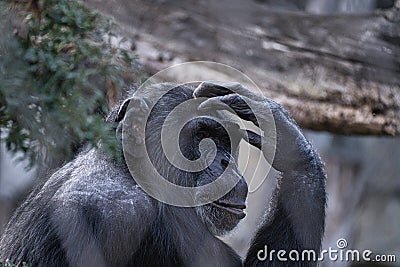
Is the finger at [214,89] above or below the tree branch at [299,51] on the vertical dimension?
above

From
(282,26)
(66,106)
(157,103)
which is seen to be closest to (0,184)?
(282,26)

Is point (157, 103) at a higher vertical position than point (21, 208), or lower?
higher

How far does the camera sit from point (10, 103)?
1.69 meters

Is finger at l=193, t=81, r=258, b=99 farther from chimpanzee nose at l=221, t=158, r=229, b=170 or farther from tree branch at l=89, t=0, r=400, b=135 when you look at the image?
tree branch at l=89, t=0, r=400, b=135

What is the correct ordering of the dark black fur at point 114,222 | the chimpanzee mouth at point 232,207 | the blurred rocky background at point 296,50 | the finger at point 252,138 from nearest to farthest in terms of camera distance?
the dark black fur at point 114,222, the chimpanzee mouth at point 232,207, the finger at point 252,138, the blurred rocky background at point 296,50

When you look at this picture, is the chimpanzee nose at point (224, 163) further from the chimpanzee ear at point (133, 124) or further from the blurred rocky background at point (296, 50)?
the blurred rocky background at point (296, 50)

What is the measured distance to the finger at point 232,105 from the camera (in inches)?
88.2

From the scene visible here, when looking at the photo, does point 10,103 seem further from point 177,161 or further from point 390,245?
point 390,245

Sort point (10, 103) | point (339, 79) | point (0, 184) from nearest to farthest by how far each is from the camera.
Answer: point (10, 103)
point (339, 79)
point (0, 184)

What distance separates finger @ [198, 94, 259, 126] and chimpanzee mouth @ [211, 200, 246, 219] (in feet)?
0.90

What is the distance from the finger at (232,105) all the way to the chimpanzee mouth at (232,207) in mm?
275

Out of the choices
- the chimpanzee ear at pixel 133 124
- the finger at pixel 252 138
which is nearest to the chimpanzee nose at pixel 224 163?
the finger at pixel 252 138

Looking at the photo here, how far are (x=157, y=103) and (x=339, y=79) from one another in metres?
1.27

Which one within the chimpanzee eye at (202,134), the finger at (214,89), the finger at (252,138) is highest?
the finger at (214,89)
